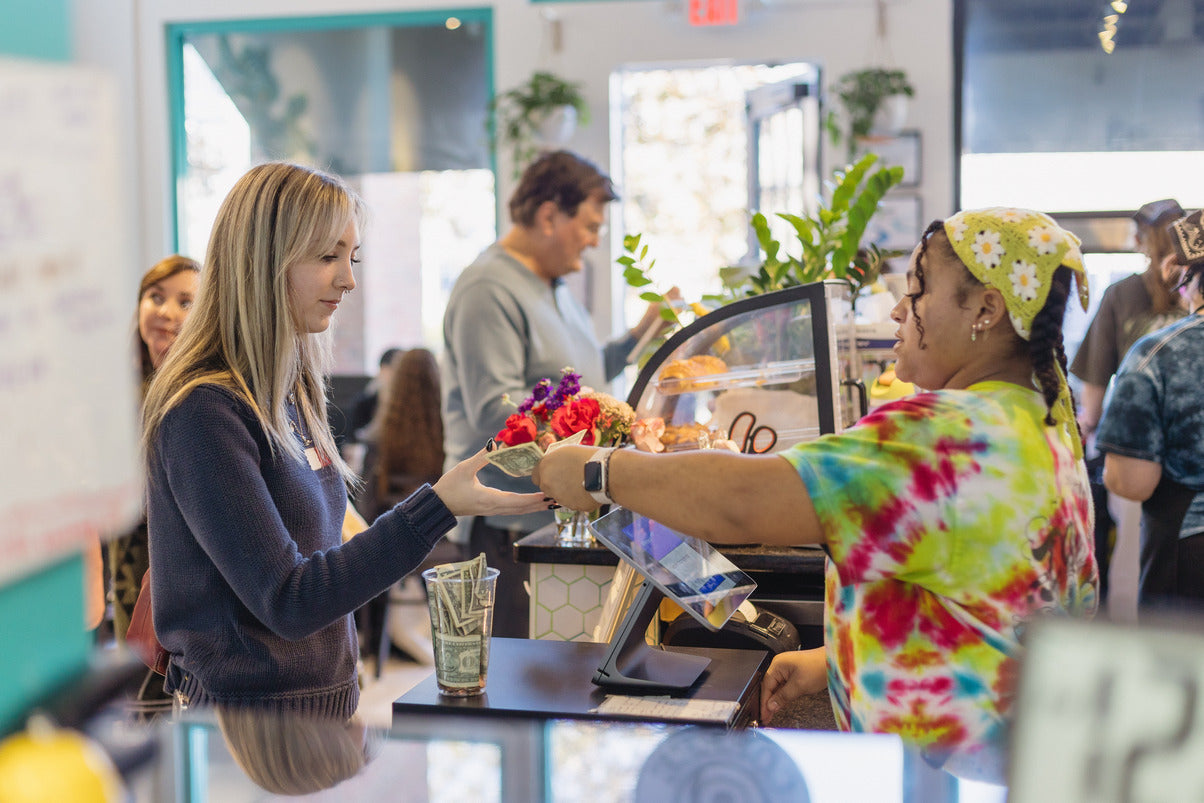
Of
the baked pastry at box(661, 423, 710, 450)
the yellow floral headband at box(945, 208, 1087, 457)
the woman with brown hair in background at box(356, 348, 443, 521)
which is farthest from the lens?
the woman with brown hair in background at box(356, 348, 443, 521)

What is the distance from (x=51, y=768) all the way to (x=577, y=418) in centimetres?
130

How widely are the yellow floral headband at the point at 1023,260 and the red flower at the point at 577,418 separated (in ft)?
2.34

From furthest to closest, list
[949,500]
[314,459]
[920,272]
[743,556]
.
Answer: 1. [743,556]
2. [314,459]
3. [920,272]
4. [949,500]

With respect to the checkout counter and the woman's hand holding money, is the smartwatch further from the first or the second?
the checkout counter

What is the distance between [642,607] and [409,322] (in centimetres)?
502

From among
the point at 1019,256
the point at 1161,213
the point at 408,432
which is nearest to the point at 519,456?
the point at 1019,256

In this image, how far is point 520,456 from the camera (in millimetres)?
1759

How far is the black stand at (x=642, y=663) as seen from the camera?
159 centimetres

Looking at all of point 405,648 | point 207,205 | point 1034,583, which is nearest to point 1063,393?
point 1034,583

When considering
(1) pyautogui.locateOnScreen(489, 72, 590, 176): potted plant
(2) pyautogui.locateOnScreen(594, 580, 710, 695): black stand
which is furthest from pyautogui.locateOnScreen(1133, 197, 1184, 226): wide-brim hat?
(1) pyautogui.locateOnScreen(489, 72, 590, 176): potted plant

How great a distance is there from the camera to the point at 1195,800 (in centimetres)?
71

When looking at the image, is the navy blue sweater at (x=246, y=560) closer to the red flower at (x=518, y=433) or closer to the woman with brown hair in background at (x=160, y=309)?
the red flower at (x=518, y=433)

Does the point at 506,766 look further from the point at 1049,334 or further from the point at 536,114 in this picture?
the point at 536,114

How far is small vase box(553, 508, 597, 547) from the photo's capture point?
239 cm
